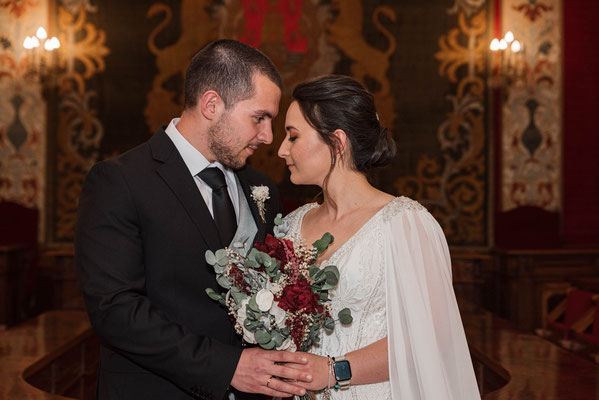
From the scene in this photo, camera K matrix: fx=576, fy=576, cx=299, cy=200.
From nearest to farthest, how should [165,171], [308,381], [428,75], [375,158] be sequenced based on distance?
[308,381] → [165,171] → [375,158] → [428,75]

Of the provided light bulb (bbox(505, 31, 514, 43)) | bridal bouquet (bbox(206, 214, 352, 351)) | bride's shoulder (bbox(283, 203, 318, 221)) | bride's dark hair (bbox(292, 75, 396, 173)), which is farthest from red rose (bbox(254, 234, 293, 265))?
light bulb (bbox(505, 31, 514, 43))

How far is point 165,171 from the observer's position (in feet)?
6.08

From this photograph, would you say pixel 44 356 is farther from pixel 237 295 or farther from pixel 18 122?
pixel 18 122

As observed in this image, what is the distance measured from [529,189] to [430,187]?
1056 mm

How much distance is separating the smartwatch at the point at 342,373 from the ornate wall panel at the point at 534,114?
4771 mm

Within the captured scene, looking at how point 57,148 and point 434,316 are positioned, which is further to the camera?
point 57,148

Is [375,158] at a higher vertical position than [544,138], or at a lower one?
lower

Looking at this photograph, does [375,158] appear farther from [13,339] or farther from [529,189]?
[529,189]

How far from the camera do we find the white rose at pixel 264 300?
1.56 m

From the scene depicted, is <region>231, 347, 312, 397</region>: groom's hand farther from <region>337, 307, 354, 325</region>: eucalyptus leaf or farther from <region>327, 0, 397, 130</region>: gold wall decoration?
<region>327, 0, 397, 130</region>: gold wall decoration

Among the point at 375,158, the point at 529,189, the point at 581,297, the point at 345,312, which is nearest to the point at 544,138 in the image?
the point at 529,189

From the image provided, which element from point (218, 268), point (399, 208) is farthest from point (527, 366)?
point (218, 268)

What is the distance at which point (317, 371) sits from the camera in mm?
1764

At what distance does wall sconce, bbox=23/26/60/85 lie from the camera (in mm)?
5852
